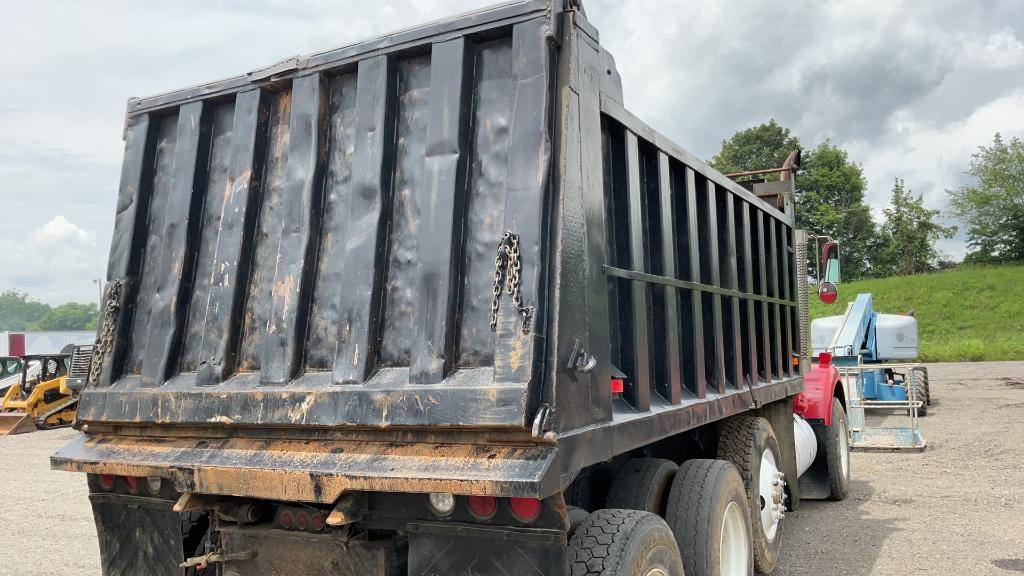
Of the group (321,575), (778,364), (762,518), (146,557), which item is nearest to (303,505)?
(321,575)

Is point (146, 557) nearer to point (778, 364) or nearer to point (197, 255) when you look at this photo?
A: point (197, 255)

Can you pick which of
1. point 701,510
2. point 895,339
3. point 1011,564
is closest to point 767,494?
point 701,510

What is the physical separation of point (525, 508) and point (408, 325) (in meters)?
0.83

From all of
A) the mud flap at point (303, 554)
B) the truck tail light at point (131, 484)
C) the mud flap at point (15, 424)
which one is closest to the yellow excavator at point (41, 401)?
the mud flap at point (15, 424)

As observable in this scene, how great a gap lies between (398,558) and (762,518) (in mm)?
2986

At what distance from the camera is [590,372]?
9.63 ft

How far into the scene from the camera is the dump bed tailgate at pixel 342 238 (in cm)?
285

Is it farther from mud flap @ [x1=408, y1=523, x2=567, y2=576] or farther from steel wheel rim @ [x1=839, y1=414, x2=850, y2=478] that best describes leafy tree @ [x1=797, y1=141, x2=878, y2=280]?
mud flap @ [x1=408, y1=523, x2=567, y2=576]

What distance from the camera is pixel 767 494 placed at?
5.43 metres

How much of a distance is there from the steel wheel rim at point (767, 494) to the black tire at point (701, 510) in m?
1.19

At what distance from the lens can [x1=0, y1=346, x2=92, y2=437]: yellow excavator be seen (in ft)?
53.4

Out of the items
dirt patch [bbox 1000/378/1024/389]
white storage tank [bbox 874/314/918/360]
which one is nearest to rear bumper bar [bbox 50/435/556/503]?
white storage tank [bbox 874/314/918/360]

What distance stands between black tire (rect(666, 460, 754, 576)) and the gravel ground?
216 centimetres

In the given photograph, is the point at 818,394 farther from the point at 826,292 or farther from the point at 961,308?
the point at 961,308
